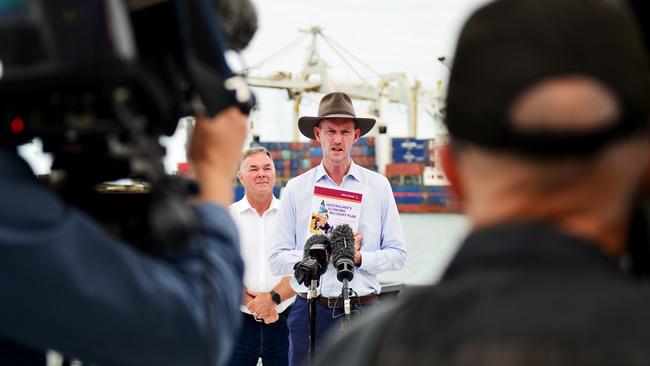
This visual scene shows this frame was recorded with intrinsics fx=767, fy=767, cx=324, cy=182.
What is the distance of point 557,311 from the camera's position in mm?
685

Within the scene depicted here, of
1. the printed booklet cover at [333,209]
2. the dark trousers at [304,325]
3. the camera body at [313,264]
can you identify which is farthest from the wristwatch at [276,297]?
the camera body at [313,264]

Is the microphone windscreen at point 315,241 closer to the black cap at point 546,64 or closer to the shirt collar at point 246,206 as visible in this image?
the shirt collar at point 246,206

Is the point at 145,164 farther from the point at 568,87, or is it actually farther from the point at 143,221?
the point at 568,87

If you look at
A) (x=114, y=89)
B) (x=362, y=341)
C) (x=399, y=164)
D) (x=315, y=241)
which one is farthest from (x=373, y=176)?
(x=399, y=164)

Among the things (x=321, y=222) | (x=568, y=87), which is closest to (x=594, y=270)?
(x=568, y=87)

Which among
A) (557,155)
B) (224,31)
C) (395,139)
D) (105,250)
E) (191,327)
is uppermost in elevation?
(224,31)

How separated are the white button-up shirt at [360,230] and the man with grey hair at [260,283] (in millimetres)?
131

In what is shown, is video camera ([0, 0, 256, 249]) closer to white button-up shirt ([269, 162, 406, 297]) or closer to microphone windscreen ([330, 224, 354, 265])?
microphone windscreen ([330, 224, 354, 265])

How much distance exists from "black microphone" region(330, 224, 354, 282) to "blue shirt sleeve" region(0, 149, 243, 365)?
2.53 m

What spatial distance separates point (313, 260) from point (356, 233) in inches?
17.3

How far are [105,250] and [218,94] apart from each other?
315 mm

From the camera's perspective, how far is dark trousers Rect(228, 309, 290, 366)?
4.17 m

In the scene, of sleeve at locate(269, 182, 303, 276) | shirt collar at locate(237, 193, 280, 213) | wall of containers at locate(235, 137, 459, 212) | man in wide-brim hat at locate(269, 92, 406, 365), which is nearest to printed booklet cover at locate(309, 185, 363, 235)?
man in wide-brim hat at locate(269, 92, 406, 365)

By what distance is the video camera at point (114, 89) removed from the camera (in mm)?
954
